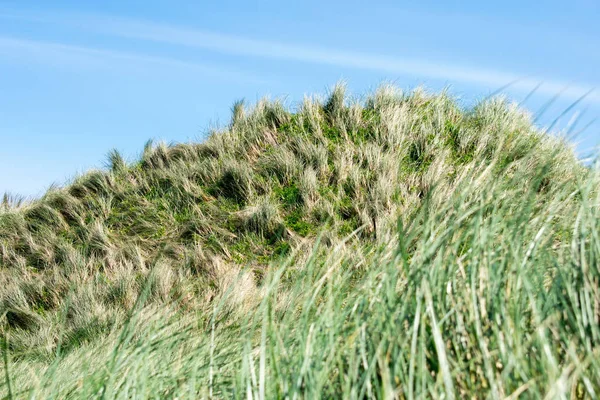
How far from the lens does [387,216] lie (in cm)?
670

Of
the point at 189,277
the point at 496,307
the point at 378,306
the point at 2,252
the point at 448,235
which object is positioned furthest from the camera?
the point at 2,252

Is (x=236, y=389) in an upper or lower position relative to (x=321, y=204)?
upper

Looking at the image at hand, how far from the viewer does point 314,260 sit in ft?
6.30

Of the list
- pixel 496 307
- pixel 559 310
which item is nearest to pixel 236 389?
pixel 496 307

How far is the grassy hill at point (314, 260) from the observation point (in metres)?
1.65

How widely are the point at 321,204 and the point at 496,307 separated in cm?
545

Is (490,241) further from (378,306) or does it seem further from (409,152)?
(409,152)

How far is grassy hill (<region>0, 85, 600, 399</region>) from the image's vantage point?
1654 mm

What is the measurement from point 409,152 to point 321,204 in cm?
140

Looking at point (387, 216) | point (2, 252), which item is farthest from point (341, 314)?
point (2, 252)

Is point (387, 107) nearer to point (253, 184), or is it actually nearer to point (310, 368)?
point (253, 184)

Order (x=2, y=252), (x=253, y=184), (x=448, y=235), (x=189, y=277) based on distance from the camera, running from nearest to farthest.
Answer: (x=448, y=235), (x=189, y=277), (x=253, y=184), (x=2, y=252)

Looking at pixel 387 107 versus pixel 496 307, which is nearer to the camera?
pixel 496 307

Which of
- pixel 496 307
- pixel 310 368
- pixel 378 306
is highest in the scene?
pixel 496 307
